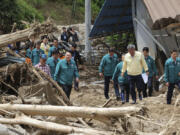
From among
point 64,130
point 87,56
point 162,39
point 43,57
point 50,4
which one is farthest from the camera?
point 50,4

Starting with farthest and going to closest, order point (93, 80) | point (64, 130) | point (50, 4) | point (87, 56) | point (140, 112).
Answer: point (50, 4), point (87, 56), point (93, 80), point (64, 130), point (140, 112)

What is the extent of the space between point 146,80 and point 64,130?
5806 millimetres

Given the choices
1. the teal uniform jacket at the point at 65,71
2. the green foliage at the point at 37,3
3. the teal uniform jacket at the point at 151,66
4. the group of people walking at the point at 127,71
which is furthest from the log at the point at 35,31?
the green foliage at the point at 37,3

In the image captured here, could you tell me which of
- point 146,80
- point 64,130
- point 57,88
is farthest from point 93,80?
point 64,130

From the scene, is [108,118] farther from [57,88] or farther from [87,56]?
[87,56]

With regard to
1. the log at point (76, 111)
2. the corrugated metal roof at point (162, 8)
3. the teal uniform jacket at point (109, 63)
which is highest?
the corrugated metal roof at point (162, 8)

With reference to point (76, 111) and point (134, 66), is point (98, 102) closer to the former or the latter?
point (134, 66)

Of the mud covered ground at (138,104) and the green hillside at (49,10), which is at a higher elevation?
the green hillside at (49,10)

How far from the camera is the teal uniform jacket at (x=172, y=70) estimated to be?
9.78 metres

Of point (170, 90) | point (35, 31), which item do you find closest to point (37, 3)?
point (170, 90)

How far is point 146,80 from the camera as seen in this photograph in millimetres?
10188

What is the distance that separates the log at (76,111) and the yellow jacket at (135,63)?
5.04 metres

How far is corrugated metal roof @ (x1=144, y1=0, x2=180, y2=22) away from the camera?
35.6 ft

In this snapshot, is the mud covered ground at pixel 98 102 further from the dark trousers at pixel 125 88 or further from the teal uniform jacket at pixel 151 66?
the teal uniform jacket at pixel 151 66
